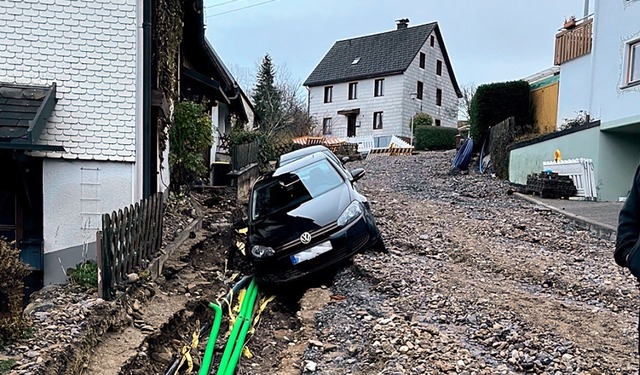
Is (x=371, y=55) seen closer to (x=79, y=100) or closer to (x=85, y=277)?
(x=79, y=100)

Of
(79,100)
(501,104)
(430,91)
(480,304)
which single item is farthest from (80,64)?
(430,91)

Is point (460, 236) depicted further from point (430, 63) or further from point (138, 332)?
point (430, 63)

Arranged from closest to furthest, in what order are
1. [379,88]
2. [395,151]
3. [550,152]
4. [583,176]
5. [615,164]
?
[583,176] < [615,164] < [550,152] < [395,151] < [379,88]

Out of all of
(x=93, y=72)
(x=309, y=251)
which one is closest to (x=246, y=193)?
(x=93, y=72)

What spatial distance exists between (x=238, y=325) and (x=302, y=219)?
67.8 inches

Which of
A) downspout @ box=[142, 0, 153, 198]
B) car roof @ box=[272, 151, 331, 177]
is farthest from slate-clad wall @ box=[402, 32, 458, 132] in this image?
downspout @ box=[142, 0, 153, 198]

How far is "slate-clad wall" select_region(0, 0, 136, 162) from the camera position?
7578 millimetres

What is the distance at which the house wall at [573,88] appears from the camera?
15367mm

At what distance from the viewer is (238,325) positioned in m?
5.88

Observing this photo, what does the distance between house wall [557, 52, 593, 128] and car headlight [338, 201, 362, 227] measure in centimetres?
1131

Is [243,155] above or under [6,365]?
above

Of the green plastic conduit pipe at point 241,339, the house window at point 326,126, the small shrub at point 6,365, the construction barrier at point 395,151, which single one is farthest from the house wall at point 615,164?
the house window at point 326,126

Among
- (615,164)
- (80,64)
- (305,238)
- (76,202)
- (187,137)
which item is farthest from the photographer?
(615,164)

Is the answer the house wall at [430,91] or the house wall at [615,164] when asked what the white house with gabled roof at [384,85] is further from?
the house wall at [615,164]
